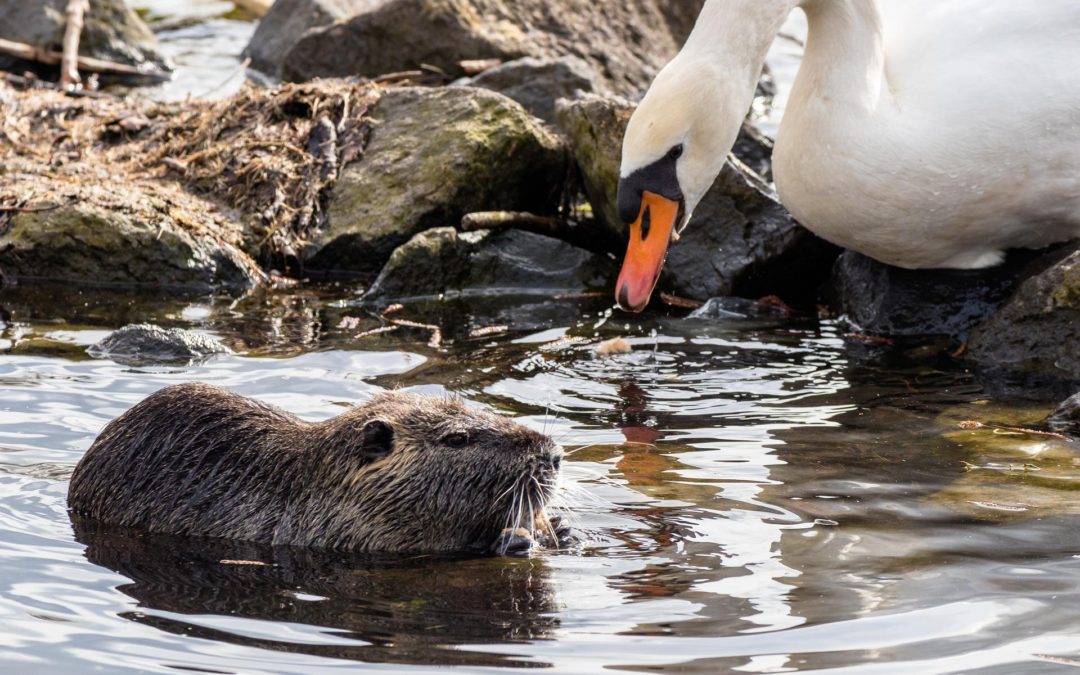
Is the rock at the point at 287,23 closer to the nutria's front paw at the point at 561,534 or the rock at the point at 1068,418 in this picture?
the rock at the point at 1068,418

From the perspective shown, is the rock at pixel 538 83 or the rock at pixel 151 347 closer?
the rock at pixel 151 347

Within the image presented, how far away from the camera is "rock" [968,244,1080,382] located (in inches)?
279

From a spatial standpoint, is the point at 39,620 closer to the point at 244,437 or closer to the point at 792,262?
the point at 244,437

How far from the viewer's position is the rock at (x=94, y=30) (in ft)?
50.5

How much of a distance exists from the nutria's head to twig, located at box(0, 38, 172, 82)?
10.9 metres

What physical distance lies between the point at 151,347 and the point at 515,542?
9.52 ft

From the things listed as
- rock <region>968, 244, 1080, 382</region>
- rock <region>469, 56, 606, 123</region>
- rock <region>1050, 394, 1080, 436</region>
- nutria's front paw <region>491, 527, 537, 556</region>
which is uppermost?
rock <region>469, 56, 606, 123</region>

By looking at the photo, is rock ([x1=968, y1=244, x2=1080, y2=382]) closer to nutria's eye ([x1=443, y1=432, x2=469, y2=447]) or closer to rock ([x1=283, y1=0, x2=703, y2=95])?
nutria's eye ([x1=443, y1=432, x2=469, y2=447])

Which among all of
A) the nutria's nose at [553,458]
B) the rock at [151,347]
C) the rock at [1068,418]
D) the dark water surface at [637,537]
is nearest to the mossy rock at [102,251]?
the dark water surface at [637,537]

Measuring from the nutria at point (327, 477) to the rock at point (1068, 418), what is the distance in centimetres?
222

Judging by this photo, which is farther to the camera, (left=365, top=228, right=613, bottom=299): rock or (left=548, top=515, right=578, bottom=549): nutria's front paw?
(left=365, top=228, right=613, bottom=299): rock

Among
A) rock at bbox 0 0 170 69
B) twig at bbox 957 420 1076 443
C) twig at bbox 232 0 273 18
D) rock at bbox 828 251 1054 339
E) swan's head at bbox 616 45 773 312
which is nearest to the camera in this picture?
twig at bbox 957 420 1076 443

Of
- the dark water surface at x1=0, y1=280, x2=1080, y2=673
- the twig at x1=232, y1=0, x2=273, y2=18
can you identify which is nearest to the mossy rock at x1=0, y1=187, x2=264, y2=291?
the dark water surface at x1=0, y1=280, x2=1080, y2=673

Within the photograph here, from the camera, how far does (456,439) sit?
206 inches
